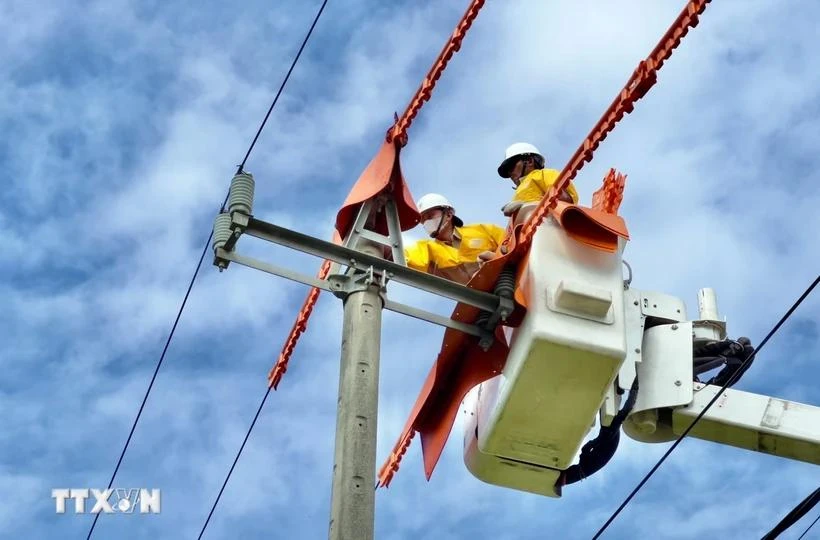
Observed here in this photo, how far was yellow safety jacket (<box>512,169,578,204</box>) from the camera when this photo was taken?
10.3 metres

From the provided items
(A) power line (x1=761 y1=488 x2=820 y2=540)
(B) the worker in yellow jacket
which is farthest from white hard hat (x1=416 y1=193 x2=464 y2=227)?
(A) power line (x1=761 y1=488 x2=820 y2=540)

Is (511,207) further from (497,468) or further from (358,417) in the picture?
(358,417)

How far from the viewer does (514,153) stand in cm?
1125

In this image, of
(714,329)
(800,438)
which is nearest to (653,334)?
(714,329)

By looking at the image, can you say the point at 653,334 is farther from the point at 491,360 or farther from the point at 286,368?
the point at 286,368

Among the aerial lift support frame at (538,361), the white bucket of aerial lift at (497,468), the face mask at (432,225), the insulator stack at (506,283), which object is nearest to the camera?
the aerial lift support frame at (538,361)

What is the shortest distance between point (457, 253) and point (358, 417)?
10.8 feet

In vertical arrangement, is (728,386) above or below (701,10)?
below

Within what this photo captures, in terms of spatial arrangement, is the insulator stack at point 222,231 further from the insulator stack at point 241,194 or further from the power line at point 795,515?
the power line at point 795,515

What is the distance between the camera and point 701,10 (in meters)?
8.31

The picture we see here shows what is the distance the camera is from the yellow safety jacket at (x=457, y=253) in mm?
11039

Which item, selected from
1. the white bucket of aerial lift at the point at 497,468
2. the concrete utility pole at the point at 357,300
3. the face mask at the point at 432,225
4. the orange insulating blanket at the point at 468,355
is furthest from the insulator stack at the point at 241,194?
the face mask at the point at 432,225

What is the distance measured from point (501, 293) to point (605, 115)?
49.8 inches

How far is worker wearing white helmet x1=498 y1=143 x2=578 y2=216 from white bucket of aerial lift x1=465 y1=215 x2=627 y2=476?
16.8 inches
